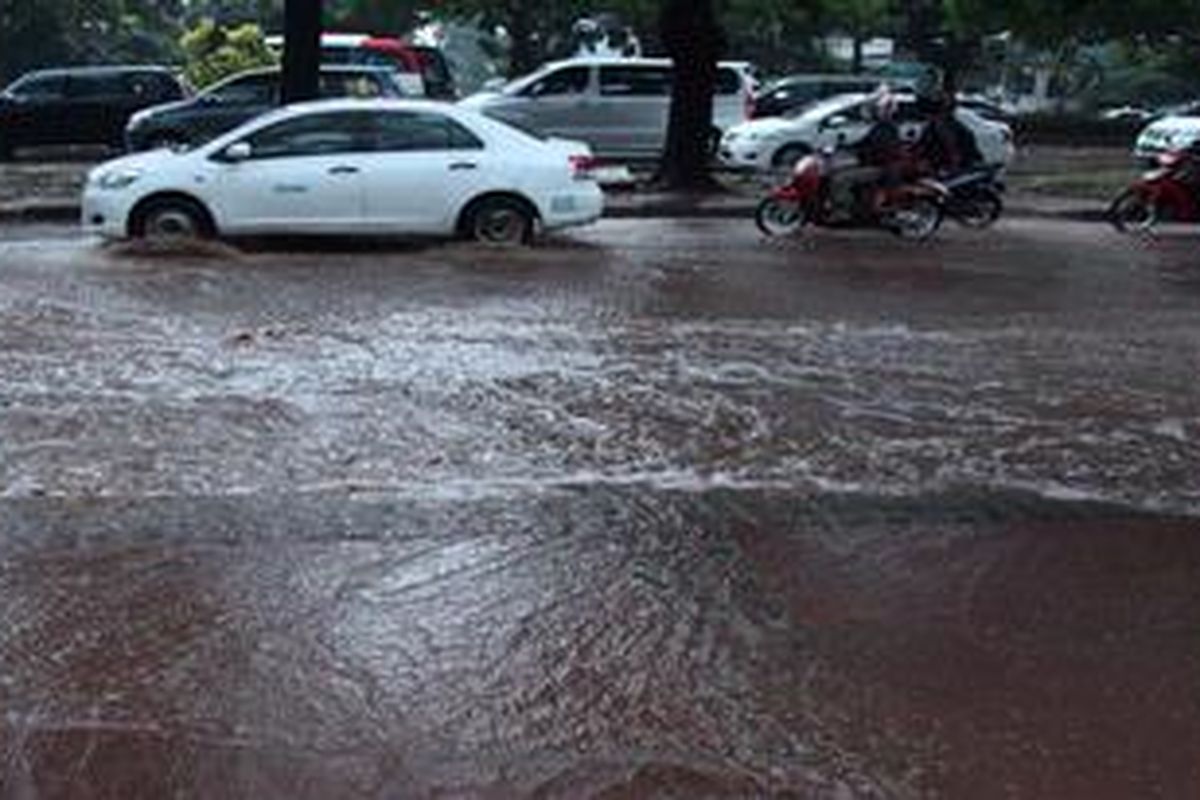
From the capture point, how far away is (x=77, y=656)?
6.59 metres

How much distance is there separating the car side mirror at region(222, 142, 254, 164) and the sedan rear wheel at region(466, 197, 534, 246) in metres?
1.97

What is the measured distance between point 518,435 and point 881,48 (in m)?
73.7

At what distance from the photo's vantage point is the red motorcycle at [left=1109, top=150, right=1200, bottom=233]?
23031 millimetres

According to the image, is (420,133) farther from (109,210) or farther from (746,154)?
(746,154)

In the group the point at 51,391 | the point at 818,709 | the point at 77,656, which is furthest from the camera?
the point at 51,391

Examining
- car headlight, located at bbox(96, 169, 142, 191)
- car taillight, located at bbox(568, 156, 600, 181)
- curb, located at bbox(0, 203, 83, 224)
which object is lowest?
curb, located at bbox(0, 203, 83, 224)

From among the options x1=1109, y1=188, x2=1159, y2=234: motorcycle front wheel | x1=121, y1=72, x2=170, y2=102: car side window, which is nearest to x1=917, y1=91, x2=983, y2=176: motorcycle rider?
x1=1109, y1=188, x2=1159, y2=234: motorcycle front wheel

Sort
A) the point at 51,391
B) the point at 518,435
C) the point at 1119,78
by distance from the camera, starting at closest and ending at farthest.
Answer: the point at 518,435 < the point at 51,391 < the point at 1119,78

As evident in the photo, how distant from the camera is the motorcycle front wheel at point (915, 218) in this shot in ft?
69.4

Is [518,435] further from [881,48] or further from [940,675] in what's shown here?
[881,48]

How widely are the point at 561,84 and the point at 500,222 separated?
45.7 feet

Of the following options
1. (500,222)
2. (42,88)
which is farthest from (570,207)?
(42,88)

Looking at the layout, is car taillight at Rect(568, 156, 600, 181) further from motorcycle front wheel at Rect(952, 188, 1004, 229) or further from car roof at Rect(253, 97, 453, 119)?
motorcycle front wheel at Rect(952, 188, 1004, 229)

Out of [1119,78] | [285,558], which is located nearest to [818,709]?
[285,558]
